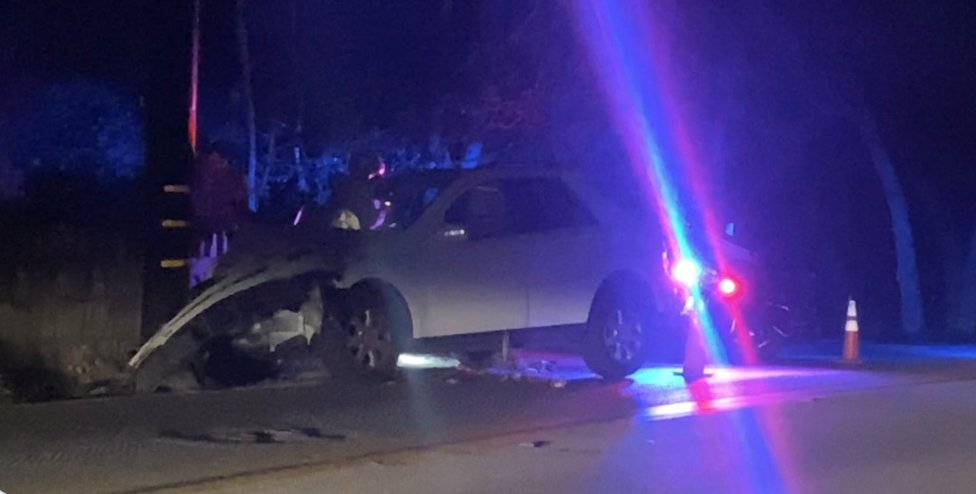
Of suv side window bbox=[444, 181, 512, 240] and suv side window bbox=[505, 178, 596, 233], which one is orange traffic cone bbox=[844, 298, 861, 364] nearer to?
suv side window bbox=[505, 178, 596, 233]

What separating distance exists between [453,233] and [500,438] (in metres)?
2.90

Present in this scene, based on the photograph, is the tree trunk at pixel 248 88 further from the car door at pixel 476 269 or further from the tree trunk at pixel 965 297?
the tree trunk at pixel 965 297

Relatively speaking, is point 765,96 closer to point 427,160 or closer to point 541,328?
point 427,160

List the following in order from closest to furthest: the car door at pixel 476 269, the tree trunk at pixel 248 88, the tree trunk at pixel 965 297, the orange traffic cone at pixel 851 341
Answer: the car door at pixel 476 269 < the orange traffic cone at pixel 851 341 < the tree trunk at pixel 248 88 < the tree trunk at pixel 965 297

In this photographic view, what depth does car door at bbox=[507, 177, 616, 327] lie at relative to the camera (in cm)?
1329

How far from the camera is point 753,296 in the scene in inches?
616

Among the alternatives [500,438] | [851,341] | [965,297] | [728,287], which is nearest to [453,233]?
[500,438]

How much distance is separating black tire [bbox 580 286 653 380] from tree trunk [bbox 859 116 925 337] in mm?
8852

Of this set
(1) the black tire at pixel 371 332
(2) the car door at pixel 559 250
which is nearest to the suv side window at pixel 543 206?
(2) the car door at pixel 559 250

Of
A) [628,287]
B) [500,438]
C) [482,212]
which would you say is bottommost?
[500,438]

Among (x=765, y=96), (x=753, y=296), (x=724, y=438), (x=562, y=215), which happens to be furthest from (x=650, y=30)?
(x=724, y=438)

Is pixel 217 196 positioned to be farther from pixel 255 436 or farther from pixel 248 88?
pixel 255 436

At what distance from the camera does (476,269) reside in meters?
12.8

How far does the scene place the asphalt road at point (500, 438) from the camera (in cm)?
871
